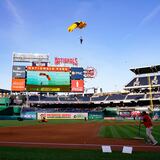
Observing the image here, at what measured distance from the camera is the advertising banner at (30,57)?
85.5 m

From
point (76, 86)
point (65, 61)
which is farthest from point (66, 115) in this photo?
point (65, 61)

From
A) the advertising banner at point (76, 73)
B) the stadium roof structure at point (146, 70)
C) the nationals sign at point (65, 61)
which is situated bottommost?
the advertising banner at point (76, 73)

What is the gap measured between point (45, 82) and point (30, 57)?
1521 centimetres

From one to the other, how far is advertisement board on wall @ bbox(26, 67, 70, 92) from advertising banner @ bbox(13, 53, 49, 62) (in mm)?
11302

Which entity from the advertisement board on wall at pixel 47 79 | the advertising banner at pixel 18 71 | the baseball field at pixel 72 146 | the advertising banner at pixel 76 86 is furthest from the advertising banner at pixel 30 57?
the baseball field at pixel 72 146

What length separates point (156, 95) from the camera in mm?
81250

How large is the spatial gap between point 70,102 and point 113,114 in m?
15.7

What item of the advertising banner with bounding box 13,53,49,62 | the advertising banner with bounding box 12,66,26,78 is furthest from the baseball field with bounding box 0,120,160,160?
the advertising banner with bounding box 13,53,49,62

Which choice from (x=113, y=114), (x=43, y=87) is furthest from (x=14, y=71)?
(x=113, y=114)

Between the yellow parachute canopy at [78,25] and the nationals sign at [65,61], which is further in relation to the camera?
the nationals sign at [65,61]

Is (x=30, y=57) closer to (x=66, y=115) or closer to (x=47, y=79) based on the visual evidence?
(x=47, y=79)

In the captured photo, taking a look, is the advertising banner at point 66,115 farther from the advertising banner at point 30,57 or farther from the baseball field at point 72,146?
the baseball field at point 72,146

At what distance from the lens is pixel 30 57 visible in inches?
3410

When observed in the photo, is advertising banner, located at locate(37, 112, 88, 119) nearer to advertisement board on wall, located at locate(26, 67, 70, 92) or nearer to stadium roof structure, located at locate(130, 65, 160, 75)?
advertisement board on wall, located at locate(26, 67, 70, 92)
